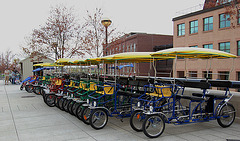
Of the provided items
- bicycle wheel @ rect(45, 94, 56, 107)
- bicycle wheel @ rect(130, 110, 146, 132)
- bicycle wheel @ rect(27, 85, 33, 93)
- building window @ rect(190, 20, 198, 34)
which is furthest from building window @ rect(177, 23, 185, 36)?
bicycle wheel @ rect(130, 110, 146, 132)

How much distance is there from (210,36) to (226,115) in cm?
2727

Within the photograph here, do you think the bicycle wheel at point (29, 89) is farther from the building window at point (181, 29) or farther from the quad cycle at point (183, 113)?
the building window at point (181, 29)

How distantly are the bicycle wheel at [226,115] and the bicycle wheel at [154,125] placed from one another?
7.05 ft

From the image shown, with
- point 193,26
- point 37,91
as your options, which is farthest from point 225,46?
point 37,91

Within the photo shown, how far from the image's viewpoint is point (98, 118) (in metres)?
7.17

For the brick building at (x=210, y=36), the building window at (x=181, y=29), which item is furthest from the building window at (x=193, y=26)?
the building window at (x=181, y=29)

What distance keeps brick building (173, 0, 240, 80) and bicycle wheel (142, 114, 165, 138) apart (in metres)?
21.2

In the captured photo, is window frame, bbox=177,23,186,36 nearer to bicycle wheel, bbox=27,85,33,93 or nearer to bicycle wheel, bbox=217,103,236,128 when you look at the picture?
bicycle wheel, bbox=27,85,33,93

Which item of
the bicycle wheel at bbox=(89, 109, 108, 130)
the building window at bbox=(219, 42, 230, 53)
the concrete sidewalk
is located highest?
the building window at bbox=(219, 42, 230, 53)

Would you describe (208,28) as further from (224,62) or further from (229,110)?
(229,110)

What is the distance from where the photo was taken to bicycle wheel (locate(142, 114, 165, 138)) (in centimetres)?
609

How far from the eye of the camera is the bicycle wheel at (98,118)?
22.8ft

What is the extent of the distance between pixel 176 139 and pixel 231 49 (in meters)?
26.5

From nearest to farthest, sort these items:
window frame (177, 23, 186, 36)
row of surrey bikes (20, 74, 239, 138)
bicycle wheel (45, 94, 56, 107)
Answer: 1. row of surrey bikes (20, 74, 239, 138)
2. bicycle wheel (45, 94, 56, 107)
3. window frame (177, 23, 186, 36)
